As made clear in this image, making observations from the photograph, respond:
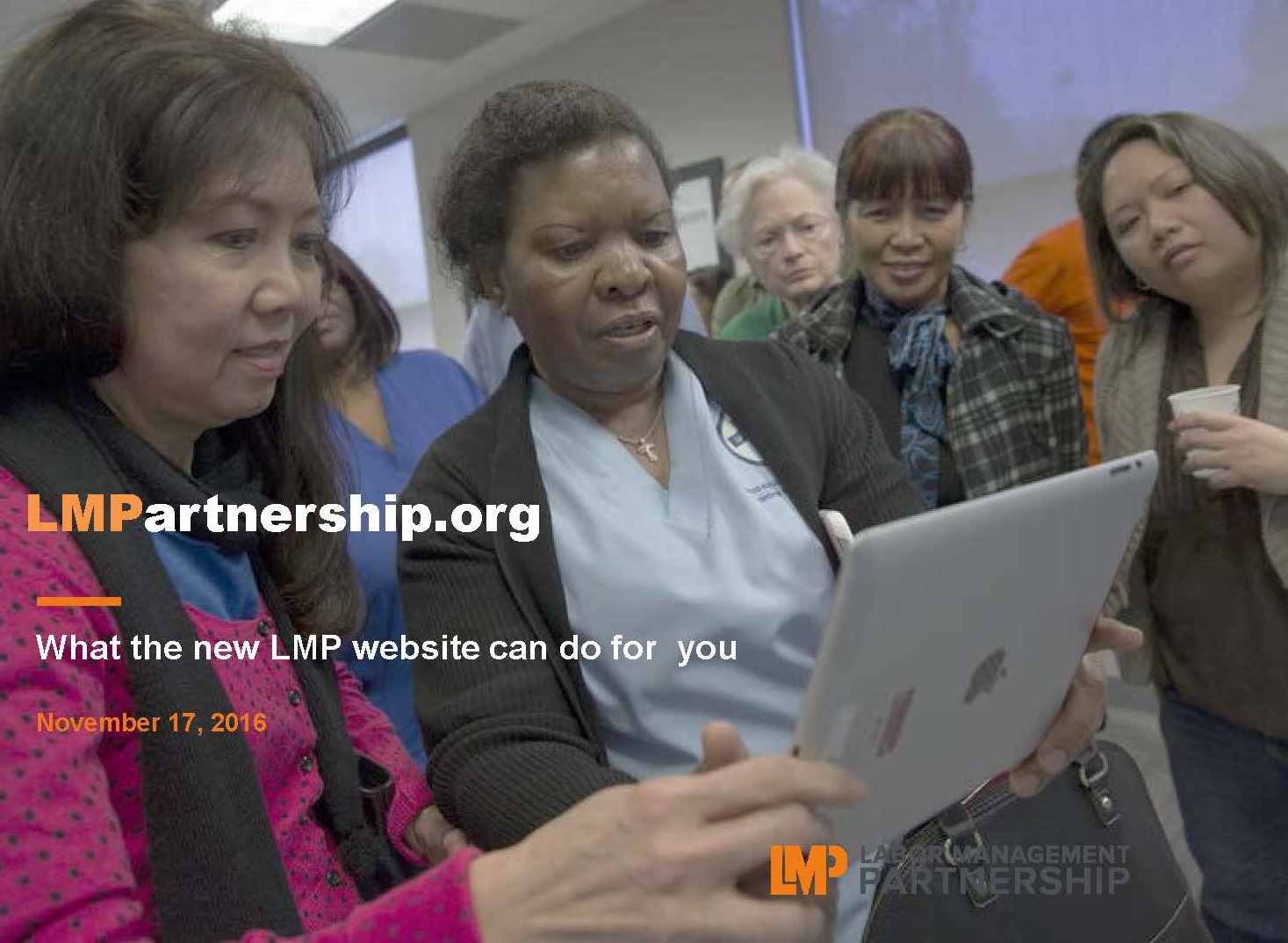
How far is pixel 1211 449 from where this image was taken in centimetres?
135

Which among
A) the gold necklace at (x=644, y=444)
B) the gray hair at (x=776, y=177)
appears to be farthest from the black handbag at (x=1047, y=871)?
the gray hair at (x=776, y=177)

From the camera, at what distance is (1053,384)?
1.71 metres

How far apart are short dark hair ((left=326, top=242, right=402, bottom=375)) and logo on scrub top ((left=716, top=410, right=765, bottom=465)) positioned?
959 mm

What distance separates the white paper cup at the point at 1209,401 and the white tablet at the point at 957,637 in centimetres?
67

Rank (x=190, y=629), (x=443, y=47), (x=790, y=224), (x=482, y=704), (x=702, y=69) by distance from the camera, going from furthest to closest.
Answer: (x=443, y=47), (x=702, y=69), (x=790, y=224), (x=482, y=704), (x=190, y=629)

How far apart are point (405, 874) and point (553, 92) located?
839 mm

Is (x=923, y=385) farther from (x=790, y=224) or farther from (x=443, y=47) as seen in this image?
(x=443, y=47)

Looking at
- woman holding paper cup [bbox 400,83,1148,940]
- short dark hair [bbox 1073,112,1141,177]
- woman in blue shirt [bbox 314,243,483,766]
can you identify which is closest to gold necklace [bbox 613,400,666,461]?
woman holding paper cup [bbox 400,83,1148,940]

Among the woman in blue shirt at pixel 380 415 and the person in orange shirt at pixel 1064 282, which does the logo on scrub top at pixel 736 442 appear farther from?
the person in orange shirt at pixel 1064 282

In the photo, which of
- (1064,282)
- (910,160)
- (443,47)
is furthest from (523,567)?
(443,47)

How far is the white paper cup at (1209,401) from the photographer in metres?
1.36

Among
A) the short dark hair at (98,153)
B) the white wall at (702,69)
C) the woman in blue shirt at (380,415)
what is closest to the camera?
the short dark hair at (98,153)

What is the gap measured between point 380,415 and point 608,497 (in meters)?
0.89

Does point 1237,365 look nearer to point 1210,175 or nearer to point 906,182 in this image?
point 1210,175
